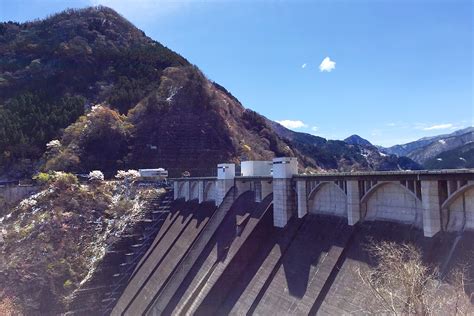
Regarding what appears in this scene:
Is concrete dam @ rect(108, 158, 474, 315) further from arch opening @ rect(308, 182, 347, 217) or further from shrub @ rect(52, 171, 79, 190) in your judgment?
shrub @ rect(52, 171, 79, 190)

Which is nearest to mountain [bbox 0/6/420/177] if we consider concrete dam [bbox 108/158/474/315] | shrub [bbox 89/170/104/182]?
shrub [bbox 89/170/104/182]

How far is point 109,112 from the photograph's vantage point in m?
83.4

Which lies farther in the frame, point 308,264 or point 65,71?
point 65,71

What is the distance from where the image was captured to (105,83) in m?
108

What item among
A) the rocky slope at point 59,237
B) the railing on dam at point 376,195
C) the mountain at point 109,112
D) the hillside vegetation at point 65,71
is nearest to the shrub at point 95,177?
the rocky slope at point 59,237

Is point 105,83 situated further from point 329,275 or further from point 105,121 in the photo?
point 329,275

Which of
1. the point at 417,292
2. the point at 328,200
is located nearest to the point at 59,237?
the point at 328,200

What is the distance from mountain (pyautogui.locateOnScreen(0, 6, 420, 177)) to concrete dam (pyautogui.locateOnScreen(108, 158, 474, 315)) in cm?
3813

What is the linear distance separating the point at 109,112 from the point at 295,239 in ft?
214

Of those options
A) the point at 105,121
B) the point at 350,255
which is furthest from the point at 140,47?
the point at 350,255

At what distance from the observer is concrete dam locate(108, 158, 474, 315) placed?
1908 cm

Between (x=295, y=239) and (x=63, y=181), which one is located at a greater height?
(x=63, y=181)

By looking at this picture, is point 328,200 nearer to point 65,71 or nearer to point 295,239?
point 295,239

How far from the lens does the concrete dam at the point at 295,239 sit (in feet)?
62.6
